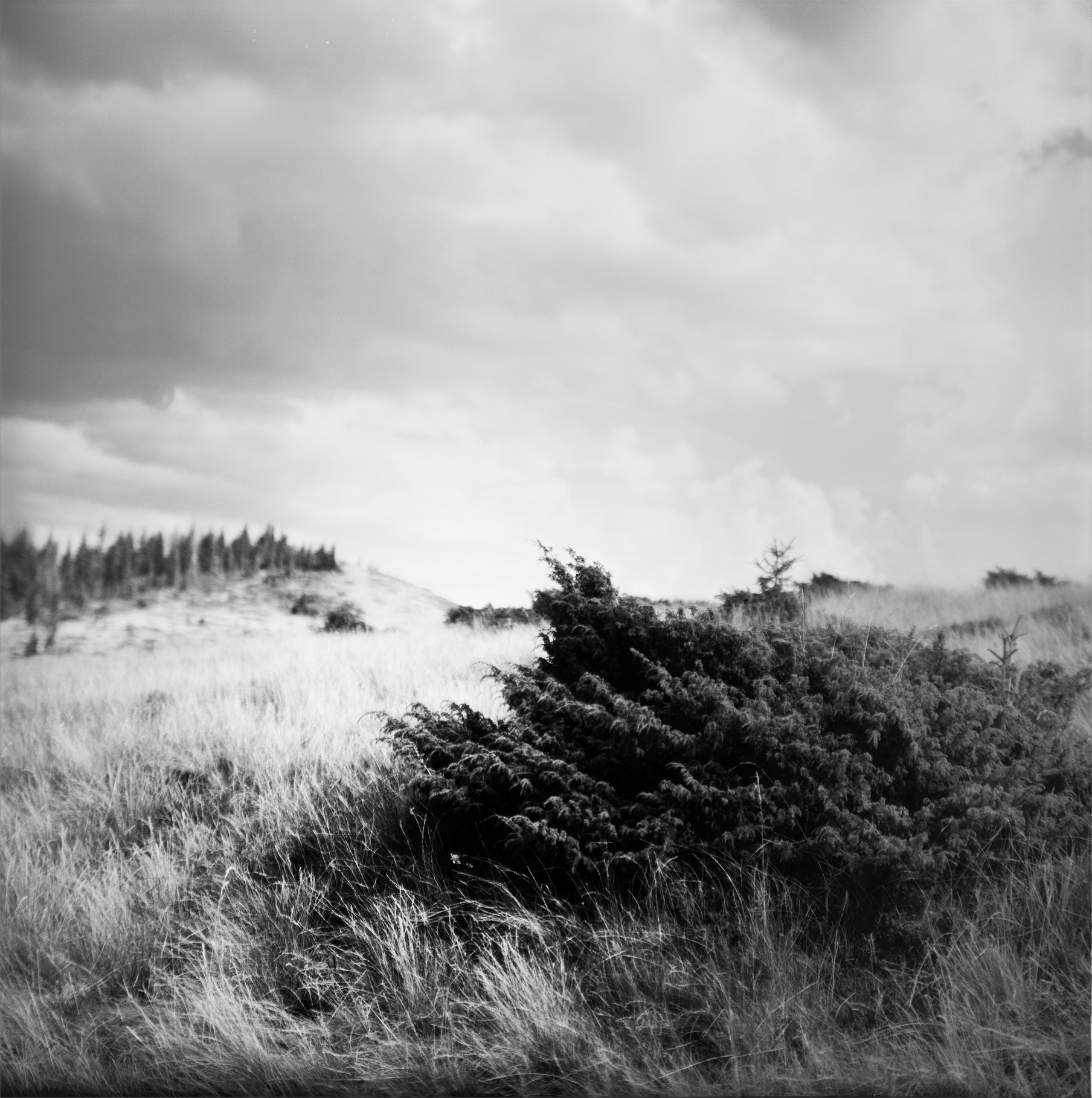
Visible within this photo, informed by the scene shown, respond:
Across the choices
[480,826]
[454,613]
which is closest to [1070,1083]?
[480,826]

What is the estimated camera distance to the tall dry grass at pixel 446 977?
3.47 m

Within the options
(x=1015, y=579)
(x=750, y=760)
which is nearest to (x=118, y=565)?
(x=750, y=760)

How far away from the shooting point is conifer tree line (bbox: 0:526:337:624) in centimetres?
654

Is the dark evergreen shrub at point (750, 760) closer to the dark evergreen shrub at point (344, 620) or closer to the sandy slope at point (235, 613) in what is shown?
the sandy slope at point (235, 613)

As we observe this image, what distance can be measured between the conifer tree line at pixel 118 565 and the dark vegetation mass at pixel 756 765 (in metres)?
3.44

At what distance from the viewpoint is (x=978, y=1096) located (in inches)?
127

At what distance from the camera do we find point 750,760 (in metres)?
4.32

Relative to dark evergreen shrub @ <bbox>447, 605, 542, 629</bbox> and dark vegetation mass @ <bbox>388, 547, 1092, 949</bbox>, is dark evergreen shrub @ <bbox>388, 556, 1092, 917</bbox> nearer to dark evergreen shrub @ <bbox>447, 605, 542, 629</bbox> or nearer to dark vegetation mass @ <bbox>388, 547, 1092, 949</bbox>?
dark vegetation mass @ <bbox>388, 547, 1092, 949</bbox>

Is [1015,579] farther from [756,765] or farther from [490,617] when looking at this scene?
[756,765]

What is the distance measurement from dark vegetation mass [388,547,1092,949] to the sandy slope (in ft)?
13.8

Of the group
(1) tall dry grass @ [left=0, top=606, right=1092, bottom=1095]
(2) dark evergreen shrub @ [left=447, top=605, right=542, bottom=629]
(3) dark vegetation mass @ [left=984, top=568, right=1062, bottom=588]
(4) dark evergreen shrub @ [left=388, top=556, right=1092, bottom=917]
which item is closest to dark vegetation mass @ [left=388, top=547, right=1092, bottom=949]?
(4) dark evergreen shrub @ [left=388, top=556, right=1092, bottom=917]

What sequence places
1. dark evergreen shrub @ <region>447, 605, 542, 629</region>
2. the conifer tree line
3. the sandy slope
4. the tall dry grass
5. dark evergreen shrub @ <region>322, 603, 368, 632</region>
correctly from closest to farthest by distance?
the tall dry grass, the conifer tree line, the sandy slope, dark evergreen shrub @ <region>322, 603, 368, 632</region>, dark evergreen shrub @ <region>447, 605, 542, 629</region>

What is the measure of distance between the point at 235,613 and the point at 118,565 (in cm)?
297

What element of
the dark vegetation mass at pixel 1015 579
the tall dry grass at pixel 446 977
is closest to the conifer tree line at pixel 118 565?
the tall dry grass at pixel 446 977
